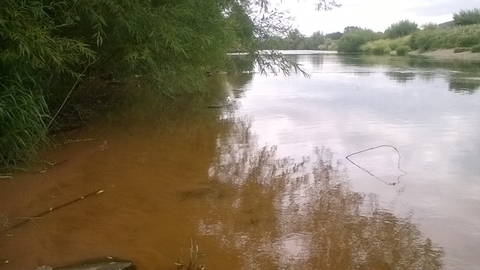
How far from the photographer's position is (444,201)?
4.67 m

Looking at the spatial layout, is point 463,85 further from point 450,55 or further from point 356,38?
point 356,38

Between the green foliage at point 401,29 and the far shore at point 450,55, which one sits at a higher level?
the green foliage at point 401,29

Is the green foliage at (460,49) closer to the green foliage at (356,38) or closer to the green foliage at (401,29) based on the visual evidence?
the green foliage at (401,29)

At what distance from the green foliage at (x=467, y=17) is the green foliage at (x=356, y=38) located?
1161cm

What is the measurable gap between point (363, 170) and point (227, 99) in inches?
311

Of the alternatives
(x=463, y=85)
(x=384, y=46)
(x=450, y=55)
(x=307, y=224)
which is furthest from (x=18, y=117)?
(x=384, y=46)

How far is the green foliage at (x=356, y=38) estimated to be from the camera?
46312mm

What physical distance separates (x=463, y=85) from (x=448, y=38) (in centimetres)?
1844

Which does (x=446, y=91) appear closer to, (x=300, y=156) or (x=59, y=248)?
(x=300, y=156)

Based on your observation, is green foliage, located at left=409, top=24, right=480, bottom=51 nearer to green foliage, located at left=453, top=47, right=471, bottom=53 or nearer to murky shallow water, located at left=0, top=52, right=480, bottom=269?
green foliage, located at left=453, top=47, right=471, bottom=53

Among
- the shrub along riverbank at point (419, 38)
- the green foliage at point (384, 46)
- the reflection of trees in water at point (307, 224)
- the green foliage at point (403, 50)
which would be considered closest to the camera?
the reflection of trees in water at point (307, 224)

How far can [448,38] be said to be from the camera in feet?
98.8

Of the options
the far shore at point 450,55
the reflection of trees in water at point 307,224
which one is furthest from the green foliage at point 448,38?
the reflection of trees in water at point 307,224

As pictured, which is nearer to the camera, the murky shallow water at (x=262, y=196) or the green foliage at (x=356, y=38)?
the murky shallow water at (x=262, y=196)
